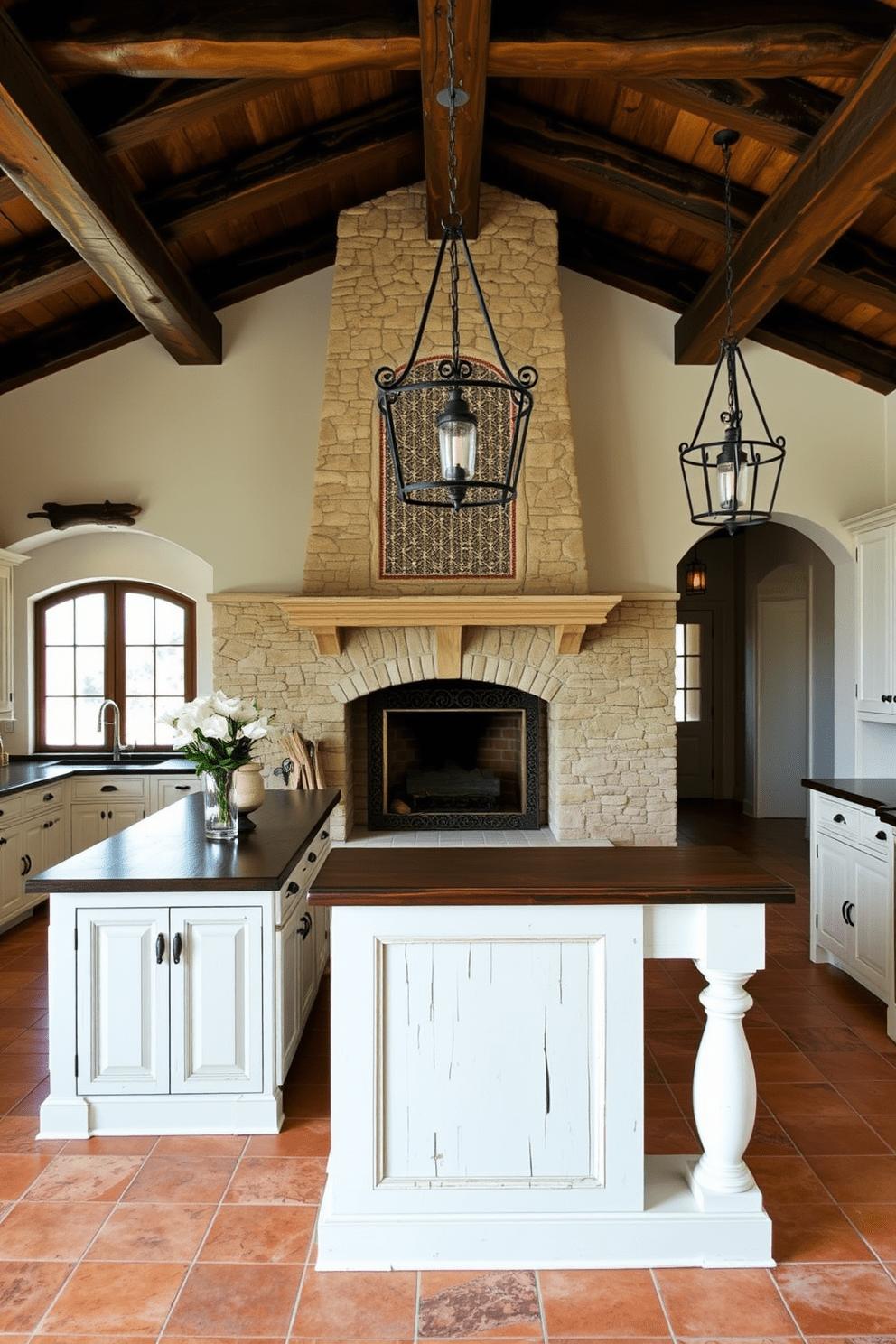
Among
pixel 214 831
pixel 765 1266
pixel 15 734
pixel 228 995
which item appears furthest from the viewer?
pixel 15 734

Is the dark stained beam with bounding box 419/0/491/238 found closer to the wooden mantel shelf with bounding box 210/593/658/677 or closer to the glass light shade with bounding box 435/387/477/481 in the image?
the glass light shade with bounding box 435/387/477/481

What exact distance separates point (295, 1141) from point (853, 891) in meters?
2.78

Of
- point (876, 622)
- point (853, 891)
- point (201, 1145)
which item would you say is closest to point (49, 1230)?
point (201, 1145)

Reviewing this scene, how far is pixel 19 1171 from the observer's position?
117 inches

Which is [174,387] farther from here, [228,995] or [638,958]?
[638,958]

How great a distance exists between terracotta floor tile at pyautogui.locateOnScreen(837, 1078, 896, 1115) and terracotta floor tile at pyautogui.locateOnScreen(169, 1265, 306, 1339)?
2096mm

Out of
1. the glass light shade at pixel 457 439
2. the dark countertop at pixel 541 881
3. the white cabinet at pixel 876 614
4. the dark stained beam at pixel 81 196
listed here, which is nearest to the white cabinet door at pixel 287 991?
the dark countertop at pixel 541 881

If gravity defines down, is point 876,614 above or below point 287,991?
above

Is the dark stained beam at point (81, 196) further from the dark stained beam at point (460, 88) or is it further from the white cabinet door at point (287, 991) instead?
the white cabinet door at point (287, 991)

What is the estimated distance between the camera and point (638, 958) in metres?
2.49

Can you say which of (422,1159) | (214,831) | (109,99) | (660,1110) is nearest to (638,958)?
(422,1159)

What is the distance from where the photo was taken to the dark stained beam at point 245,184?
5141mm

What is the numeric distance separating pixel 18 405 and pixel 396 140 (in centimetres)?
312

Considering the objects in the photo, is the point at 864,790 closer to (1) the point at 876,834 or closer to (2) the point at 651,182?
(1) the point at 876,834
